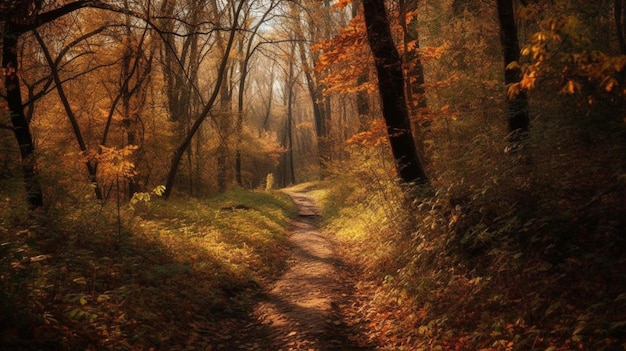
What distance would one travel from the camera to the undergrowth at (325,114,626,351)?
4.26 metres

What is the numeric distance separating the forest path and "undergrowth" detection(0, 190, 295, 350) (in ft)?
1.48

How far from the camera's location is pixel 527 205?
228 inches

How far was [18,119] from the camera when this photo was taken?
827cm

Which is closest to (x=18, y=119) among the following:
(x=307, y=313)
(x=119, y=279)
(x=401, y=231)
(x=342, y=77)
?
(x=119, y=279)

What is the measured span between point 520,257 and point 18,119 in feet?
30.5

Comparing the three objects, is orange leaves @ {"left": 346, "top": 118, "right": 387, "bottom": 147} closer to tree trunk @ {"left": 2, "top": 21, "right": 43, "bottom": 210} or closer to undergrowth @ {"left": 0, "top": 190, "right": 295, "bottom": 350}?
undergrowth @ {"left": 0, "top": 190, "right": 295, "bottom": 350}

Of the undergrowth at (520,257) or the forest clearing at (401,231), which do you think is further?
the forest clearing at (401,231)

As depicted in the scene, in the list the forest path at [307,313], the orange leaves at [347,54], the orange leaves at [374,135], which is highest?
the orange leaves at [347,54]

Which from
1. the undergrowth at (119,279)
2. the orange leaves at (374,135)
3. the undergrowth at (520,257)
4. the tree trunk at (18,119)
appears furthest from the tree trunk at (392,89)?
the tree trunk at (18,119)

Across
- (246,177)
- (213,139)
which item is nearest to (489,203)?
(213,139)

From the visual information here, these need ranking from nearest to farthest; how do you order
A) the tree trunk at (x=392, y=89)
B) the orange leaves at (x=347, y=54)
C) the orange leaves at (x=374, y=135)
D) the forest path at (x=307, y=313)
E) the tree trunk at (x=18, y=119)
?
the forest path at (x=307, y=313) < the tree trunk at (x=18, y=119) < the tree trunk at (x=392, y=89) < the orange leaves at (x=347, y=54) < the orange leaves at (x=374, y=135)

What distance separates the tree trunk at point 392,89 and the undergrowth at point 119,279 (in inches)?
158

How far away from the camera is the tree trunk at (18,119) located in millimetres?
7277

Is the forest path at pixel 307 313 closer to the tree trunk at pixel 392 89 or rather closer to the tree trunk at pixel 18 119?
the tree trunk at pixel 392 89
